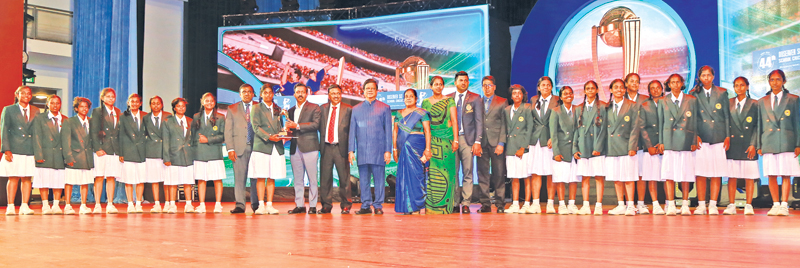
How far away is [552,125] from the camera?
20.0 feet

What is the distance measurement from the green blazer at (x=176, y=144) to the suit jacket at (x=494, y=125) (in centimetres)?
287

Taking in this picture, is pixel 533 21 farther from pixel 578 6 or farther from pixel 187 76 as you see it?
pixel 187 76

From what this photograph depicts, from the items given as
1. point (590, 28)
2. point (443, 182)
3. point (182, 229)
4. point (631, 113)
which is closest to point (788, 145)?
point (631, 113)

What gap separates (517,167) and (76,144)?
4173mm

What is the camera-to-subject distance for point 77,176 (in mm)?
6523

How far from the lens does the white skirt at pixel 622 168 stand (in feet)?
18.7

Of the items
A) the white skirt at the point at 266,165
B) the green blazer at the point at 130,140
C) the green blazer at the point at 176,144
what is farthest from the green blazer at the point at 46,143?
the white skirt at the point at 266,165

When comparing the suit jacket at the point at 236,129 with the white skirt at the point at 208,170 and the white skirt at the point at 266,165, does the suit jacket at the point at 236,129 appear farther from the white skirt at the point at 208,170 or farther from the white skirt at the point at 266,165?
the white skirt at the point at 208,170

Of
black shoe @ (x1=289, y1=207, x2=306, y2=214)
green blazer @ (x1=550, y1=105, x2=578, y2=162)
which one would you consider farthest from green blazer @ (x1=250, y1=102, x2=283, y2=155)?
green blazer @ (x1=550, y1=105, x2=578, y2=162)

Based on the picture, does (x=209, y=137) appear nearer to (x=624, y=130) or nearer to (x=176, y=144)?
(x=176, y=144)

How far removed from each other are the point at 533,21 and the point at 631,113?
316 cm

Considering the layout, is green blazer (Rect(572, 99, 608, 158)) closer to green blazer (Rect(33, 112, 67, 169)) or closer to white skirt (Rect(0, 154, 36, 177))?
green blazer (Rect(33, 112, 67, 169))

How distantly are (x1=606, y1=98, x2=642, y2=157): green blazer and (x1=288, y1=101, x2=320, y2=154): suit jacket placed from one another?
252 centimetres

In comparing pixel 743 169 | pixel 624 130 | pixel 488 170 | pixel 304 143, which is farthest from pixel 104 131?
pixel 743 169
